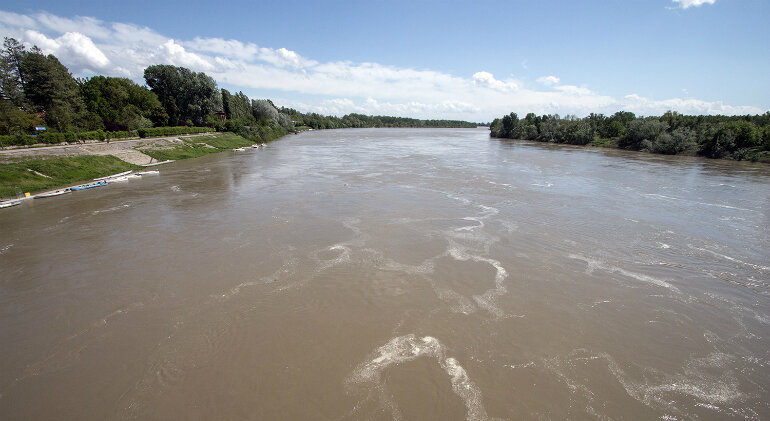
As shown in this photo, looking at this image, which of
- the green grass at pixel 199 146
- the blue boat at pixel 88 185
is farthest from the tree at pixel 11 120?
the blue boat at pixel 88 185

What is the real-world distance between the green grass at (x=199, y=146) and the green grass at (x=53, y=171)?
8.33 metres

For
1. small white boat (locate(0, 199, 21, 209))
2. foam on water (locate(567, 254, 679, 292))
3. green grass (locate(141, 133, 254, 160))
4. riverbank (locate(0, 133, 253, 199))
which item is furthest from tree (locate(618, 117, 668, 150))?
small white boat (locate(0, 199, 21, 209))

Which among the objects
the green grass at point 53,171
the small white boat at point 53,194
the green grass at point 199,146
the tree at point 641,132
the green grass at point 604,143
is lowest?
the small white boat at point 53,194

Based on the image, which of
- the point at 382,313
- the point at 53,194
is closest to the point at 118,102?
the point at 53,194

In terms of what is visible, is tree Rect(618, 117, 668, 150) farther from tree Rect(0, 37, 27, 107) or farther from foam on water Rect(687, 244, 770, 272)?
tree Rect(0, 37, 27, 107)

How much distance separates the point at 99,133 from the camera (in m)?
37.2

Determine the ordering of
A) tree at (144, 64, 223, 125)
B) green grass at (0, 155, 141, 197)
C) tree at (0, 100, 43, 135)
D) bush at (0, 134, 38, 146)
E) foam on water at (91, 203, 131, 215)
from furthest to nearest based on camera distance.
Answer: tree at (144, 64, 223, 125) < tree at (0, 100, 43, 135) < bush at (0, 134, 38, 146) < green grass at (0, 155, 141, 197) < foam on water at (91, 203, 131, 215)

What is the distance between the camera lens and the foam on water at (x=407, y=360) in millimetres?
6836

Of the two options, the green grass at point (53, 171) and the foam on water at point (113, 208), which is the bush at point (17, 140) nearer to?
the green grass at point (53, 171)

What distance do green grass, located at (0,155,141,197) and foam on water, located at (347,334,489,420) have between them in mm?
27939

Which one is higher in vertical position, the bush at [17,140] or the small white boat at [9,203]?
the bush at [17,140]

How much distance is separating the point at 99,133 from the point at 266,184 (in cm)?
2336

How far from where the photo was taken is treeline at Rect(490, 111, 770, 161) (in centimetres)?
4828

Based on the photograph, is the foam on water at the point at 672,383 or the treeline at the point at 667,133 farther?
the treeline at the point at 667,133
